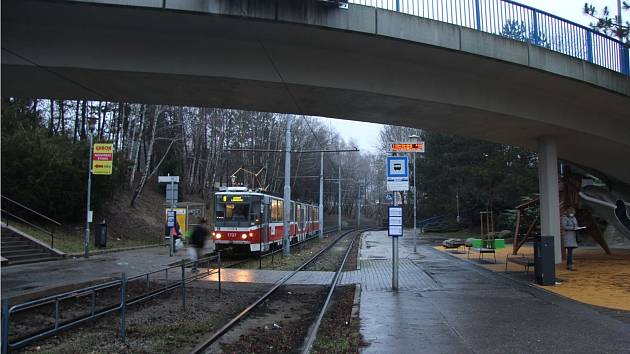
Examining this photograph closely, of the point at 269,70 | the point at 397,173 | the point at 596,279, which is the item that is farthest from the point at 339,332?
the point at 596,279

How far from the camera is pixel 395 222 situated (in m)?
14.0

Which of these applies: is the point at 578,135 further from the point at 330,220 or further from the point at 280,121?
the point at 330,220

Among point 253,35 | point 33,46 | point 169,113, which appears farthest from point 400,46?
point 169,113

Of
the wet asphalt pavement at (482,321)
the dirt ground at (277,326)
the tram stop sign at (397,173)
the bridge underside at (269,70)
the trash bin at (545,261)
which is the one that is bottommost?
the dirt ground at (277,326)

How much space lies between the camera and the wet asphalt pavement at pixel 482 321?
7574 mm

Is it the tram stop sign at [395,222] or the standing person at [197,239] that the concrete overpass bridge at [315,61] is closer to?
the tram stop sign at [395,222]

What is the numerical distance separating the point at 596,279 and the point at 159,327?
39.6ft

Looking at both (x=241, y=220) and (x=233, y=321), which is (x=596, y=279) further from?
(x=241, y=220)

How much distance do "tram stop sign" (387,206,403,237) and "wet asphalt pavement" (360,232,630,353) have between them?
4.88ft

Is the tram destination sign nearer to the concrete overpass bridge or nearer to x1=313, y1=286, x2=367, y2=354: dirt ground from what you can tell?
Result: the concrete overpass bridge

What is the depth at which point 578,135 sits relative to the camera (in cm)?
1758

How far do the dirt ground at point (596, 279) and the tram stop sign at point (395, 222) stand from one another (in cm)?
395

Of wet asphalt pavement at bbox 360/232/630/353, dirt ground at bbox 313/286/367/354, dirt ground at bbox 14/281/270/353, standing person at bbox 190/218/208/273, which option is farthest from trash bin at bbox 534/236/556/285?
standing person at bbox 190/218/208/273

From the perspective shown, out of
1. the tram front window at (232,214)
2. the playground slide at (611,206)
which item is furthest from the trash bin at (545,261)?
the tram front window at (232,214)
